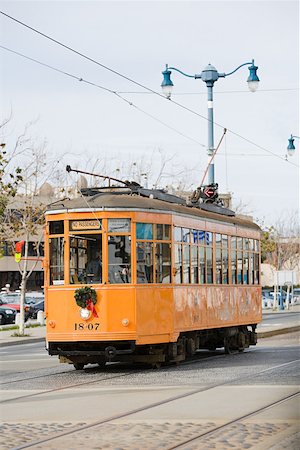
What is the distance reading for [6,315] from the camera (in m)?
46.2

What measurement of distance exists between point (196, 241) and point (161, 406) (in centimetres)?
785

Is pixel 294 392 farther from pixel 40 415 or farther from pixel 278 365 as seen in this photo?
pixel 278 365

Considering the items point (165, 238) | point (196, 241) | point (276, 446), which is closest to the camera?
point (276, 446)

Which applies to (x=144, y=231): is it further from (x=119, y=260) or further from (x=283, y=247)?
Result: (x=283, y=247)

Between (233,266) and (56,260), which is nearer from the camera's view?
(56,260)

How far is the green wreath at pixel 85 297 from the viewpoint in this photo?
59.9 ft

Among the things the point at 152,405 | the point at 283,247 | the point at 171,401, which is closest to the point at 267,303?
the point at 283,247

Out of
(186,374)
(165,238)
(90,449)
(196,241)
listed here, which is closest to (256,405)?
(90,449)

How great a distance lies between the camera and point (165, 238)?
1925 centimetres

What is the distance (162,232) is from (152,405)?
20.9ft

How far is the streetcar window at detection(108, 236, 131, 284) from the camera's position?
60.4ft

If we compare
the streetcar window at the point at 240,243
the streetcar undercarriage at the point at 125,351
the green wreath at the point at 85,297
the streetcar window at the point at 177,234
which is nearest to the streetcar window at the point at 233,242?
the streetcar window at the point at 240,243

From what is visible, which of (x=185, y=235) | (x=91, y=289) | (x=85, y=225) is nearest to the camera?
(x=91, y=289)

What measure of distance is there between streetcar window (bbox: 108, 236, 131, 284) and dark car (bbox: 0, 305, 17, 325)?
92.7 feet
